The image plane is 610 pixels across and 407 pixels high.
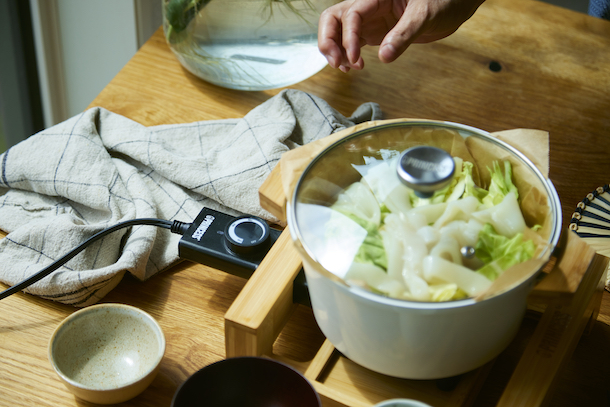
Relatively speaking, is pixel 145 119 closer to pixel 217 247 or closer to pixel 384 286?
pixel 217 247

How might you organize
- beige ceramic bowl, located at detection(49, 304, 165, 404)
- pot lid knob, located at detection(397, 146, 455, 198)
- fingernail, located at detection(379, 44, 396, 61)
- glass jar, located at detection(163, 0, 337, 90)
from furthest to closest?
glass jar, located at detection(163, 0, 337, 90) → fingernail, located at detection(379, 44, 396, 61) → beige ceramic bowl, located at detection(49, 304, 165, 404) → pot lid knob, located at detection(397, 146, 455, 198)

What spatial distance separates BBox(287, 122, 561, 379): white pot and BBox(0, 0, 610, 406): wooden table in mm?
127

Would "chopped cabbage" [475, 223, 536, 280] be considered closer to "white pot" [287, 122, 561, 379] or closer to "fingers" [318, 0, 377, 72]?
"white pot" [287, 122, 561, 379]

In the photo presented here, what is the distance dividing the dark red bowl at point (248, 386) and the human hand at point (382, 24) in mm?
386

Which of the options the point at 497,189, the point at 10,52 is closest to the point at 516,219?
the point at 497,189

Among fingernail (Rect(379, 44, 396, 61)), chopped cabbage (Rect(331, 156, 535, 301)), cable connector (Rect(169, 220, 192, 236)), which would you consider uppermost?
fingernail (Rect(379, 44, 396, 61))

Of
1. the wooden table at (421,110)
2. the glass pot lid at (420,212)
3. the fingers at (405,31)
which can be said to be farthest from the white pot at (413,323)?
the fingers at (405,31)

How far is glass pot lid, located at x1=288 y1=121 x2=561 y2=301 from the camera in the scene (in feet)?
1.30

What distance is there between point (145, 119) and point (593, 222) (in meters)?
0.63

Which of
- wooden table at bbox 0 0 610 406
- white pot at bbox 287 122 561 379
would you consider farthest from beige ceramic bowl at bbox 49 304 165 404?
white pot at bbox 287 122 561 379

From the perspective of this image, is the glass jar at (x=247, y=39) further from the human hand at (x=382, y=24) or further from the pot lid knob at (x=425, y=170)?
the pot lid knob at (x=425, y=170)

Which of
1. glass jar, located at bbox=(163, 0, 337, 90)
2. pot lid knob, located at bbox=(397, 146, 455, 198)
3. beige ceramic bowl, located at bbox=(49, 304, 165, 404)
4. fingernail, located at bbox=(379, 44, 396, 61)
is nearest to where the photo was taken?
pot lid knob, located at bbox=(397, 146, 455, 198)

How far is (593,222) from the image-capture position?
0.69 meters

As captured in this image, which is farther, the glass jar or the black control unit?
the glass jar
